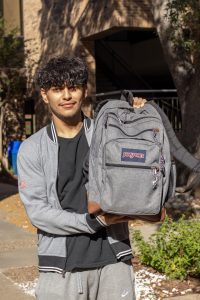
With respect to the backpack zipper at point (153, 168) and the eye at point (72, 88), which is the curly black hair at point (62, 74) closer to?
the eye at point (72, 88)

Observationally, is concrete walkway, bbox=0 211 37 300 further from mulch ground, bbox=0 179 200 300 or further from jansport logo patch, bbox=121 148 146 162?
jansport logo patch, bbox=121 148 146 162

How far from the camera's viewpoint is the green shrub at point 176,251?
5391 mm

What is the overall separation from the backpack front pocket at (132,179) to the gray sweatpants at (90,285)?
43 centimetres

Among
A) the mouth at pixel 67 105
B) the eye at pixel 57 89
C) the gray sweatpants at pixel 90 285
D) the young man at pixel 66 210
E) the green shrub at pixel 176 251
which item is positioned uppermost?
the eye at pixel 57 89

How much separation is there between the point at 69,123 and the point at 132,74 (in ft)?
50.6

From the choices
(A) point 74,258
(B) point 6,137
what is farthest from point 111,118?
(B) point 6,137

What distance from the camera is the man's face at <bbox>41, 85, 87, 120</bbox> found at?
2.91 m

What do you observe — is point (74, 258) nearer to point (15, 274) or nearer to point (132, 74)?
point (15, 274)

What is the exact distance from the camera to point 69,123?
9.78 feet

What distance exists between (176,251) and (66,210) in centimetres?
273

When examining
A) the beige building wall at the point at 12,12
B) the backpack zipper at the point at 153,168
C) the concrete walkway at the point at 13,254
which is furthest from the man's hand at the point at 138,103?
the beige building wall at the point at 12,12

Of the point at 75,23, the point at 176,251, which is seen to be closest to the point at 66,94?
the point at 176,251

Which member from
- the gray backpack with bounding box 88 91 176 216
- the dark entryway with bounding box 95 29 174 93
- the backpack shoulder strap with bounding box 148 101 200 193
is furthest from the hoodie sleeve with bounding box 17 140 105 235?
the dark entryway with bounding box 95 29 174 93

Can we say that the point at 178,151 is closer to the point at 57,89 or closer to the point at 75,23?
the point at 57,89
